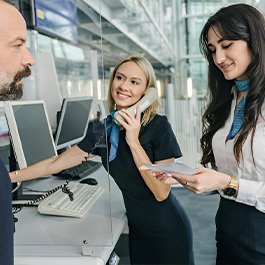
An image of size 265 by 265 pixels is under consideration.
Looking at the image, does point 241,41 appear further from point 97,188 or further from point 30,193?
point 30,193

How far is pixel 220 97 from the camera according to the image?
1317mm

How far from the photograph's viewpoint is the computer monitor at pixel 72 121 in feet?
5.02

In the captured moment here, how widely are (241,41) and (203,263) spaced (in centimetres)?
116

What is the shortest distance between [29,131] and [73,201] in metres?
0.37

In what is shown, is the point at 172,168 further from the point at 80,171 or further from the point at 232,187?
the point at 80,171

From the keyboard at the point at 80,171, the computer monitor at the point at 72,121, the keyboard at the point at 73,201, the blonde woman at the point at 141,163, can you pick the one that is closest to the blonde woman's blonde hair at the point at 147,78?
the blonde woman at the point at 141,163

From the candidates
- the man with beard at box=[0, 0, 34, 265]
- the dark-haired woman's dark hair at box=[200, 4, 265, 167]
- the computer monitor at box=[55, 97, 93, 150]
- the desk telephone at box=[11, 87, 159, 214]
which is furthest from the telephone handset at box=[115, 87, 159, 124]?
the man with beard at box=[0, 0, 34, 265]

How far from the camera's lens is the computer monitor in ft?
5.02

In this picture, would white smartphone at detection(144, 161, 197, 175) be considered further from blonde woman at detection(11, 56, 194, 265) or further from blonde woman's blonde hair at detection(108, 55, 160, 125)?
blonde woman's blonde hair at detection(108, 55, 160, 125)

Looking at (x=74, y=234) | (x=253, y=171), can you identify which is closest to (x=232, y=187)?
(x=253, y=171)

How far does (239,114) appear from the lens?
47.7 inches

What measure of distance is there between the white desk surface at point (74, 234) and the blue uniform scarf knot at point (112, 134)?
0.11 metres

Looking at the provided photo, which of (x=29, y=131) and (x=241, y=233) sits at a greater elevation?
(x=29, y=131)

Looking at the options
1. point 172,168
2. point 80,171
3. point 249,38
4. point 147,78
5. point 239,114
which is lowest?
point 80,171
